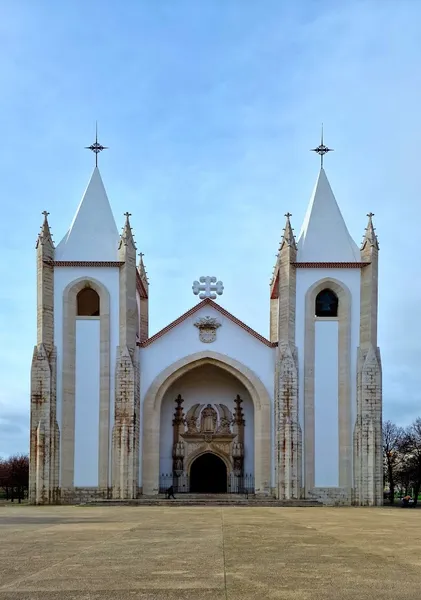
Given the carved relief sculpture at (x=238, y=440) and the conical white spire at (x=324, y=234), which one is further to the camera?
the carved relief sculpture at (x=238, y=440)

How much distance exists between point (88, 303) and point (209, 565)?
28246mm

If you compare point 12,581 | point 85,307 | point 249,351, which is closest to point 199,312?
point 249,351

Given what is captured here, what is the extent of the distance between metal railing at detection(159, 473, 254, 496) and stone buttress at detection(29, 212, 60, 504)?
535cm

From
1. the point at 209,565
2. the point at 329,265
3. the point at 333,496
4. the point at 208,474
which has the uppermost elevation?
the point at 329,265

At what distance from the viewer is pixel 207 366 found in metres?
36.7

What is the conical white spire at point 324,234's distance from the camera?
35219 millimetres

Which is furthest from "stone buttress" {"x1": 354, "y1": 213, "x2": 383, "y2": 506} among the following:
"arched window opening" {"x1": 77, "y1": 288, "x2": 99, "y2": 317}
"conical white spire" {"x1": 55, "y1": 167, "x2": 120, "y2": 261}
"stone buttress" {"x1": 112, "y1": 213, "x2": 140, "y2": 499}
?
"arched window opening" {"x1": 77, "y1": 288, "x2": 99, "y2": 317}

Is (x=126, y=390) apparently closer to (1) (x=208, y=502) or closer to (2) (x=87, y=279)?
(2) (x=87, y=279)

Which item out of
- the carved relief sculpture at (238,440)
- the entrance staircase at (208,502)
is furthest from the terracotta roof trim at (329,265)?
the entrance staircase at (208,502)

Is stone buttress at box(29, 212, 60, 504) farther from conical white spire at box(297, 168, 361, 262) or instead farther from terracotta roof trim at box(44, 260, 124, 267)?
conical white spire at box(297, 168, 361, 262)

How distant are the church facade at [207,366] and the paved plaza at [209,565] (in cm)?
1943

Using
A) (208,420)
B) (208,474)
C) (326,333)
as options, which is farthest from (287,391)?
(208,474)

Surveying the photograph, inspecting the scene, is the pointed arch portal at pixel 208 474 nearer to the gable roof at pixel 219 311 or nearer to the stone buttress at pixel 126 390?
the stone buttress at pixel 126 390

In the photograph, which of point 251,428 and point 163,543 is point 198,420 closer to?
point 251,428
